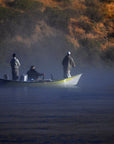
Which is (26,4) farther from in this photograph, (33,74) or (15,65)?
(33,74)

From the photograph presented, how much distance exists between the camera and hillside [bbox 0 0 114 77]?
106250mm

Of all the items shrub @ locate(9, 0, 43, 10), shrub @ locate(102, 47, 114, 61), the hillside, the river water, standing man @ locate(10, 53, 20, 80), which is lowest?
the river water

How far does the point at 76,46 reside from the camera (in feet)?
367

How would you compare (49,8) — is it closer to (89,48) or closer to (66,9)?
(66,9)

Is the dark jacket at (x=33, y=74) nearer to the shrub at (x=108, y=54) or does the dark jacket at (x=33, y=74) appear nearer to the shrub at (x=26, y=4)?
the shrub at (x=108, y=54)

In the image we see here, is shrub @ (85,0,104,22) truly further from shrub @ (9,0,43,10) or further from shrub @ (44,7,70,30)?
shrub @ (9,0,43,10)

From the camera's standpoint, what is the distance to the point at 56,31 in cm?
11575

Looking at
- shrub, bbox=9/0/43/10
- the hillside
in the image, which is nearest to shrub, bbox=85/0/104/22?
the hillside

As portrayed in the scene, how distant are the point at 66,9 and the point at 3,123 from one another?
111 metres

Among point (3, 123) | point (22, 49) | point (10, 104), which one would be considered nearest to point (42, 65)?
point (22, 49)

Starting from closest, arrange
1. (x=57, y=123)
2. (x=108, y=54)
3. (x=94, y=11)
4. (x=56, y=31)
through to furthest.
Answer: (x=57, y=123)
(x=56, y=31)
(x=108, y=54)
(x=94, y=11)

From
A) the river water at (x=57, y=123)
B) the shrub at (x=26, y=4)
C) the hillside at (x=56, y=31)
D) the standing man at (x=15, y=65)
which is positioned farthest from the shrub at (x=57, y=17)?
the river water at (x=57, y=123)

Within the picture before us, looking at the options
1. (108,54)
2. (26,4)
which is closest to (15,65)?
(108,54)

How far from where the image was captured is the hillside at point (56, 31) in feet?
349
